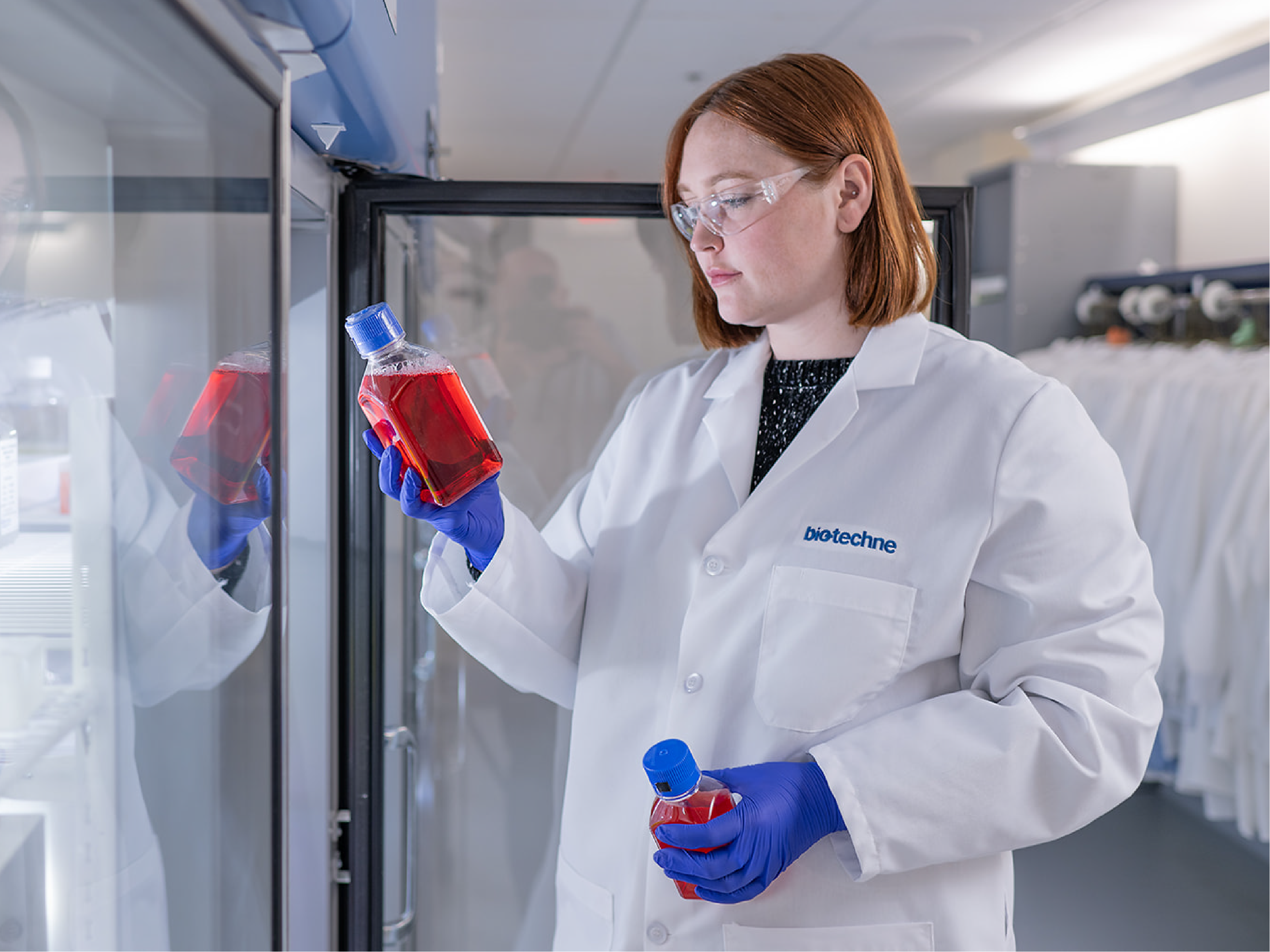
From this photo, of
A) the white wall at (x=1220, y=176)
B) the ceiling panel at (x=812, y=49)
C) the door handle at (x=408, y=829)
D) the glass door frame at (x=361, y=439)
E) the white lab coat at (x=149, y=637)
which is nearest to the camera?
the white lab coat at (x=149, y=637)

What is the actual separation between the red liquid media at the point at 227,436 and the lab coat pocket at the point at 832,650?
21.7 inches

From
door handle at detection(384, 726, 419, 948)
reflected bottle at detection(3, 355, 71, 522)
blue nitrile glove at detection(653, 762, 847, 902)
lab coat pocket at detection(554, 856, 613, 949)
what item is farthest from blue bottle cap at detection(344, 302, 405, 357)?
door handle at detection(384, 726, 419, 948)

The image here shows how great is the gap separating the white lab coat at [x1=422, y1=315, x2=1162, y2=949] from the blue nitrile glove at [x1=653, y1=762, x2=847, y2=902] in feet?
0.10

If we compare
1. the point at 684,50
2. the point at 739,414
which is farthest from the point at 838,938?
the point at 684,50

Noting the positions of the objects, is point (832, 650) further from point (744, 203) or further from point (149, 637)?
point (149, 637)

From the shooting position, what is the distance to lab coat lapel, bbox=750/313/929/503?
1104 mm

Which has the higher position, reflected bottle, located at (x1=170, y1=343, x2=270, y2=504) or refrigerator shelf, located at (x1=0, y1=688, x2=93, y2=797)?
reflected bottle, located at (x1=170, y1=343, x2=270, y2=504)

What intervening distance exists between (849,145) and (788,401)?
0.31 metres

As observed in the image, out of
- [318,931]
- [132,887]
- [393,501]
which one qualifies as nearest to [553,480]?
[393,501]

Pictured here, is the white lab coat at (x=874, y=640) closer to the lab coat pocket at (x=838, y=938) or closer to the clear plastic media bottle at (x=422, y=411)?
the lab coat pocket at (x=838, y=938)

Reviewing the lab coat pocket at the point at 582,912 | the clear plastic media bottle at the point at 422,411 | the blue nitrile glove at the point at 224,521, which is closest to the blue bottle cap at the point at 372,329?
the clear plastic media bottle at the point at 422,411

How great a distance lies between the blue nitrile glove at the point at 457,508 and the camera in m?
1.00

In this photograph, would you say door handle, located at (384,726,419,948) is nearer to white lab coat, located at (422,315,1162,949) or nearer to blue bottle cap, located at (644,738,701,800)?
white lab coat, located at (422,315,1162,949)

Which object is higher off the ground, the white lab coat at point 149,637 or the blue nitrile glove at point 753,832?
the white lab coat at point 149,637
